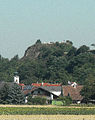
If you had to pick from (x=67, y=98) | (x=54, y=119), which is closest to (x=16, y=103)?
(x=67, y=98)

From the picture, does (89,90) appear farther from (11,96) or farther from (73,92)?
(73,92)

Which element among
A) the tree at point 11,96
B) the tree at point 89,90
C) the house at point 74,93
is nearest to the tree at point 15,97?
the tree at point 11,96

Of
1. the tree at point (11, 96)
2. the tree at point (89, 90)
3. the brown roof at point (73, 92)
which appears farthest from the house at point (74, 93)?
the tree at point (11, 96)

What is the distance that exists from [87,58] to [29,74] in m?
23.0

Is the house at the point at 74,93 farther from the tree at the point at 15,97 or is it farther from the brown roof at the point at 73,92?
the tree at the point at 15,97

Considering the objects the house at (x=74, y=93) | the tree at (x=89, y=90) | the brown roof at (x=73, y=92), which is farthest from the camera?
the brown roof at (x=73, y=92)

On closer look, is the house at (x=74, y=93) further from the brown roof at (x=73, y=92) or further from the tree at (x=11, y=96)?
the tree at (x=11, y=96)

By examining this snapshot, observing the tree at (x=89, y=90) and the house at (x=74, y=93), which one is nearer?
the tree at (x=89, y=90)

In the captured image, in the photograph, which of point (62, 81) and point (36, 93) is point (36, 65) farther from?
point (36, 93)

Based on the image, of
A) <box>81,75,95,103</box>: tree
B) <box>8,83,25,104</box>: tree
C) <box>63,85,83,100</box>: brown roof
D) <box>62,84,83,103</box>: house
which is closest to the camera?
<box>8,83,25,104</box>: tree

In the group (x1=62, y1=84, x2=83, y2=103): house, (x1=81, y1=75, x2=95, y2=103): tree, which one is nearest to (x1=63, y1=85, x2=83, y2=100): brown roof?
(x1=62, y1=84, x2=83, y2=103): house

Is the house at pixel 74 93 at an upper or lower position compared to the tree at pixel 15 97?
upper

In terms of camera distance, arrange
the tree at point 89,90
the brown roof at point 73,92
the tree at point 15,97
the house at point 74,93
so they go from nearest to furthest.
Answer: the tree at point 15,97
the tree at point 89,90
the house at point 74,93
the brown roof at point 73,92

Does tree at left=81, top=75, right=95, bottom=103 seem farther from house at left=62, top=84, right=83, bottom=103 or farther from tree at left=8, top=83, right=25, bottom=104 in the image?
tree at left=8, top=83, right=25, bottom=104
